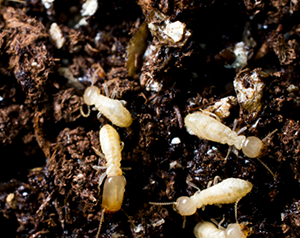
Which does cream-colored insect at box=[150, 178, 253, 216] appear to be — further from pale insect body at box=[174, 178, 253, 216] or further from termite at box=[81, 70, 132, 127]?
termite at box=[81, 70, 132, 127]

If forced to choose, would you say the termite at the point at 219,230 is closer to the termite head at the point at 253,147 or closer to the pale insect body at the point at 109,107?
the termite head at the point at 253,147

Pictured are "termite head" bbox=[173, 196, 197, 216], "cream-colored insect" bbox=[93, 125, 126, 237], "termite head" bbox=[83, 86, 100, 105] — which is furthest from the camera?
"termite head" bbox=[83, 86, 100, 105]

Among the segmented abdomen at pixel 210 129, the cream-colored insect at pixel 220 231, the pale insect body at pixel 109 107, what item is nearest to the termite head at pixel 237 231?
the cream-colored insect at pixel 220 231

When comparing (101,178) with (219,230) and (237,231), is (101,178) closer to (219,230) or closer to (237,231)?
(219,230)

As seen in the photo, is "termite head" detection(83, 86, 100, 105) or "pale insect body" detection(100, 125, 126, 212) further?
"termite head" detection(83, 86, 100, 105)

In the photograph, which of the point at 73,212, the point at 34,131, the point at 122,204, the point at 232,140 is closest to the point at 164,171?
the point at 122,204

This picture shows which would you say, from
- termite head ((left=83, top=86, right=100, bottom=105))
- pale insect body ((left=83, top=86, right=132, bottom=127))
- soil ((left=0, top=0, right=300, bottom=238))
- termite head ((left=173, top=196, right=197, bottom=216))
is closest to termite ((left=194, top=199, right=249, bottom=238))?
soil ((left=0, top=0, right=300, bottom=238))

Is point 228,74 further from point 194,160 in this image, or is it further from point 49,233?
point 49,233
